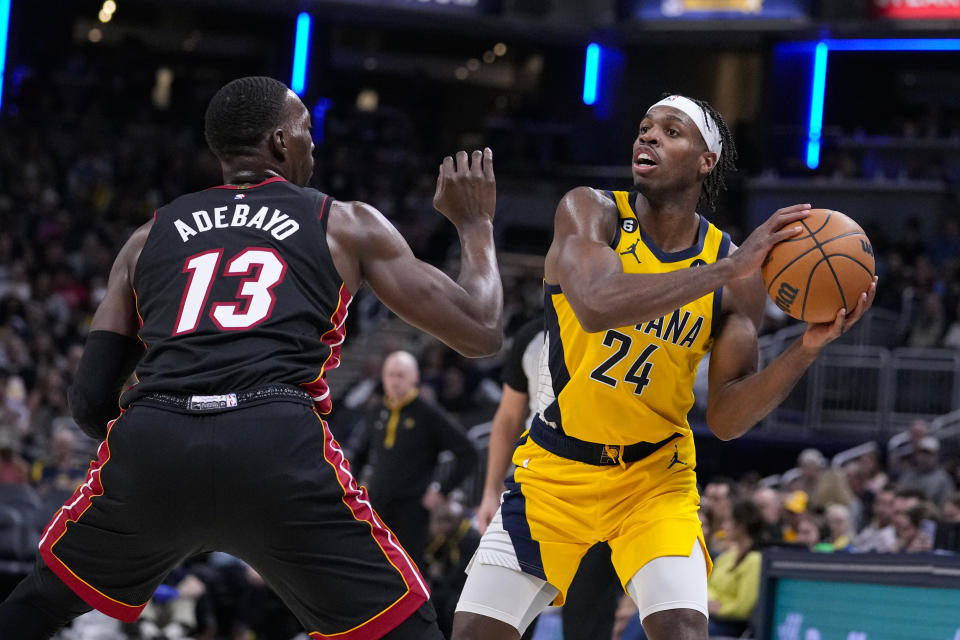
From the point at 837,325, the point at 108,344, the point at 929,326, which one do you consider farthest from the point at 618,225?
the point at 929,326

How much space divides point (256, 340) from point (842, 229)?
1818mm

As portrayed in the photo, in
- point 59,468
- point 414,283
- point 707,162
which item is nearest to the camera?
point 414,283

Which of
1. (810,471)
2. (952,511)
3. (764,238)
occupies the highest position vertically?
(764,238)

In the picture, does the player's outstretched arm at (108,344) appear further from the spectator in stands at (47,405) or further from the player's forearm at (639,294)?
the spectator in stands at (47,405)

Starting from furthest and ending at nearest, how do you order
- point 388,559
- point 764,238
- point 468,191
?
point 764,238, point 468,191, point 388,559

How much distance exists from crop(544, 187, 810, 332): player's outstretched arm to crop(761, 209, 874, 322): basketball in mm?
67

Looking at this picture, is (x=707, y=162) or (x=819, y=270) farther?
(x=707, y=162)

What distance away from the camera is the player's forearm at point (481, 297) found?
346cm

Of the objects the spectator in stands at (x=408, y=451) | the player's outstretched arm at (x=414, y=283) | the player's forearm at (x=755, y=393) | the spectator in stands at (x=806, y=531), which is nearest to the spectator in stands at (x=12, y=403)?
the spectator in stands at (x=408, y=451)

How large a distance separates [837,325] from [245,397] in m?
1.79

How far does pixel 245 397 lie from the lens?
3277 mm

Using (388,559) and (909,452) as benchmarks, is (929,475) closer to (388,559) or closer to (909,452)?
(909,452)

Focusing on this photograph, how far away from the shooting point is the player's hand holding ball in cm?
397

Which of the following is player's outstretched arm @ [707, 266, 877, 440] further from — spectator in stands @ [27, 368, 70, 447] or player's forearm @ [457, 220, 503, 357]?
spectator in stands @ [27, 368, 70, 447]
